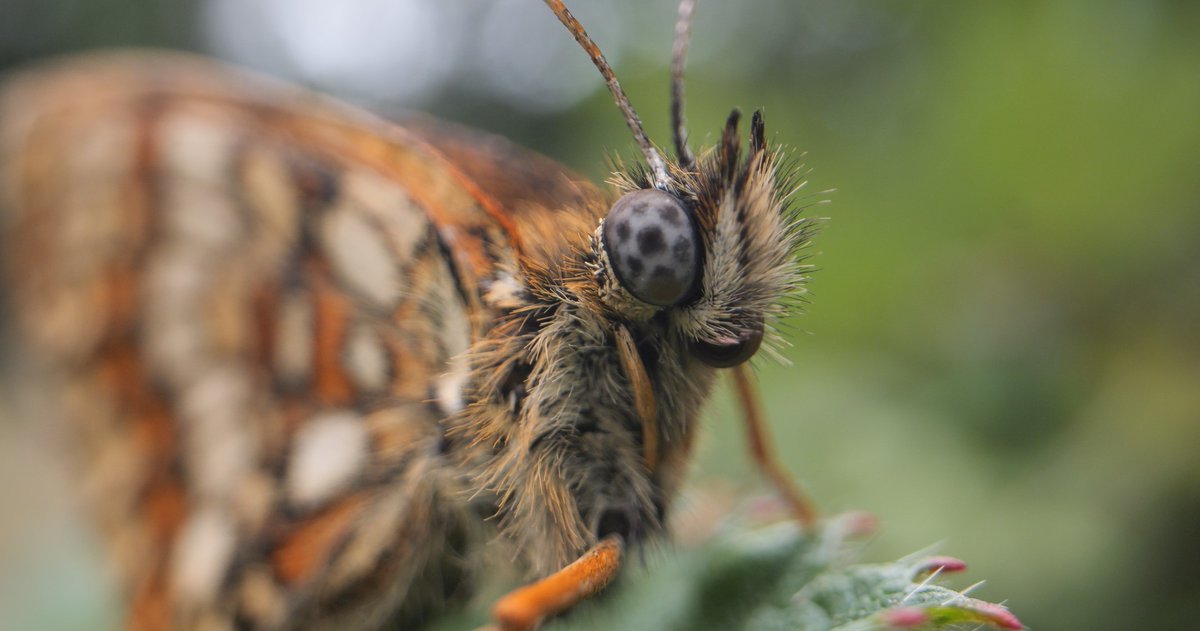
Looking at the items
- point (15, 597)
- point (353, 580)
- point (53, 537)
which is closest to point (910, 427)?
point (353, 580)

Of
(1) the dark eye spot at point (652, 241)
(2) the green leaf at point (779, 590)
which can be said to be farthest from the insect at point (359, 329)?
(2) the green leaf at point (779, 590)

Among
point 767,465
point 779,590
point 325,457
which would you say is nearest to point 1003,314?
point 767,465

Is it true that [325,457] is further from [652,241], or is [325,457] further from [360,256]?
[652,241]

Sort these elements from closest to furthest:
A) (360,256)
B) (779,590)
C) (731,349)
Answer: (731,349), (779,590), (360,256)

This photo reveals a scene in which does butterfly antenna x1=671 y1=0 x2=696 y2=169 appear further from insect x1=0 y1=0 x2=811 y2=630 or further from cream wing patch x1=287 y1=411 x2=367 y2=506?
cream wing patch x1=287 y1=411 x2=367 y2=506

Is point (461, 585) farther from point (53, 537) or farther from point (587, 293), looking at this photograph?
point (53, 537)

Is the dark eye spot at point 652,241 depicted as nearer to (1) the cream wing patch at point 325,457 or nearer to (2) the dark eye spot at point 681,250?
(2) the dark eye spot at point 681,250

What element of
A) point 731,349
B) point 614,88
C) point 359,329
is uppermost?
point 614,88

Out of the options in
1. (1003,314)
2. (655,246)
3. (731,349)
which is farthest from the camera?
(1003,314)
